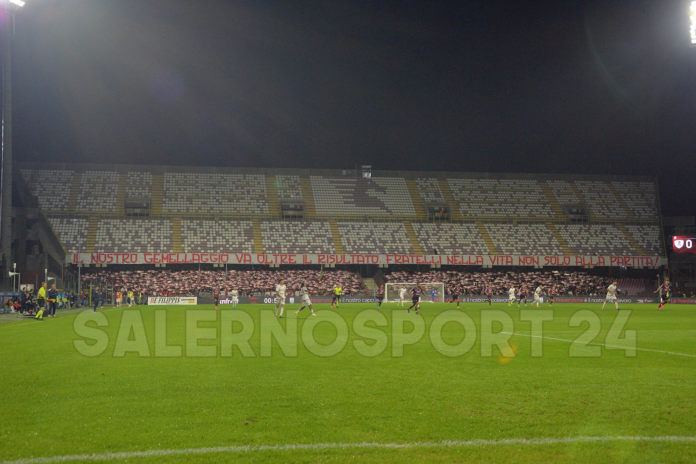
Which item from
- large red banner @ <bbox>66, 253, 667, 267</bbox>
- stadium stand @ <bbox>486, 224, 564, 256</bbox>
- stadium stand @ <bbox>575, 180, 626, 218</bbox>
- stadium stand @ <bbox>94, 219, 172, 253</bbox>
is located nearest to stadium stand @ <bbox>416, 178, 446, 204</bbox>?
stadium stand @ <bbox>486, 224, 564, 256</bbox>

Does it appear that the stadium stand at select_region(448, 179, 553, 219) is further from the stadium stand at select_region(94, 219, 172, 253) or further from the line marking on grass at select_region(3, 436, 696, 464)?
the line marking on grass at select_region(3, 436, 696, 464)

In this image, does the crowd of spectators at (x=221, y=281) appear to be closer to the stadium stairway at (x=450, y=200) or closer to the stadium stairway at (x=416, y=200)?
the stadium stairway at (x=416, y=200)

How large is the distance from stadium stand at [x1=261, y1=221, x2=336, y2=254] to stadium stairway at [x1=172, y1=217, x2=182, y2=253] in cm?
1003

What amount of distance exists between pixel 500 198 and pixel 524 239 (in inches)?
330

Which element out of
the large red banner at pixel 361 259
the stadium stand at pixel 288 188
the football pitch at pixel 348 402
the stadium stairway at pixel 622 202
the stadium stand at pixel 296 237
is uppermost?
the stadium stand at pixel 288 188

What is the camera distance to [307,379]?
9.60m

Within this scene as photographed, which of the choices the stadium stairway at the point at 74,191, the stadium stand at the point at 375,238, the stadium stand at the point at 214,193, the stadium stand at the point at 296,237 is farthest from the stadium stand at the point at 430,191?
the stadium stairway at the point at 74,191

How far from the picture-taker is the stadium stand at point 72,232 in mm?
59219

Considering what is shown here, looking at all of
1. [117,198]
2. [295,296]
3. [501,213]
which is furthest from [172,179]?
[501,213]

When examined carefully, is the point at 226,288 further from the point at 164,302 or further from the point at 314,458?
the point at 314,458

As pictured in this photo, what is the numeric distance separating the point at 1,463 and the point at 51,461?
47 centimetres

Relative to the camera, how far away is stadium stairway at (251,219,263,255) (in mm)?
63375

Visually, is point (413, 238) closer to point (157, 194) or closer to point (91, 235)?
point (157, 194)

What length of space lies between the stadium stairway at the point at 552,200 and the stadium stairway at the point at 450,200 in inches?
523
